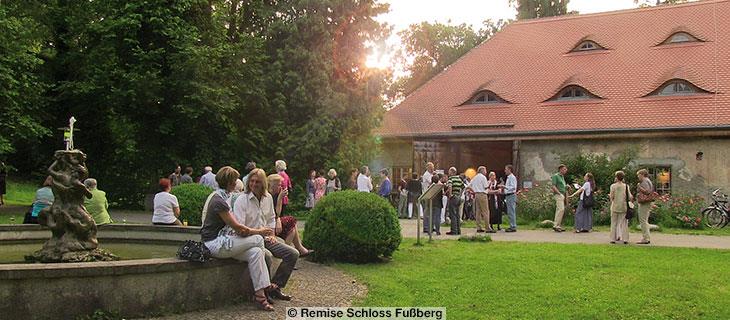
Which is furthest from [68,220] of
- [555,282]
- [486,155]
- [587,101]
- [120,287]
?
[486,155]

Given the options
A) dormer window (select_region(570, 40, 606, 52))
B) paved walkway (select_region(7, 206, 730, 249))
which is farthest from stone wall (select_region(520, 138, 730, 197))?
paved walkway (select_region(7, 206, 730, 249))

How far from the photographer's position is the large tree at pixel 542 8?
44.0 metres

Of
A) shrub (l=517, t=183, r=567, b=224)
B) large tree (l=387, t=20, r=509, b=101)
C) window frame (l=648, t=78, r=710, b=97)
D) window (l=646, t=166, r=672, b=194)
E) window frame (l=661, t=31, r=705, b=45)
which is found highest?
large tree (l=387, t=20, r=509, b=101)

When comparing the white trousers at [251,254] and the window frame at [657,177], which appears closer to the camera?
the white trousers at [251,254]

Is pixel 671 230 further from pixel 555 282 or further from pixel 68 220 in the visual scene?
pixel 68 220

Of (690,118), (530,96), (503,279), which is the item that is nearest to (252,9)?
(530,96)

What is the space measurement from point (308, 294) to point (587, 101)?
20786mm

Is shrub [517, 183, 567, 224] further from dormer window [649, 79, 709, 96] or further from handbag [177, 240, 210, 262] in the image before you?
handbag [177, 240, 210, 262]

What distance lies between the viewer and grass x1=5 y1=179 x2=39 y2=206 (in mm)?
29397

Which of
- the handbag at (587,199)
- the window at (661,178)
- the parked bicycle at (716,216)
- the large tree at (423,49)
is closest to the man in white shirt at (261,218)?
the handbag at (587,199)

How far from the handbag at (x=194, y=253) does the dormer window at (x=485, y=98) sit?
22.6 m

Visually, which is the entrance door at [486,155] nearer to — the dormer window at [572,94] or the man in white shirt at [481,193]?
the dormer window at [572,94]

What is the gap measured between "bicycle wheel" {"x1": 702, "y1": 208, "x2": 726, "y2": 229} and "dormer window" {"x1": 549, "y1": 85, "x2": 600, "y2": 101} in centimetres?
802

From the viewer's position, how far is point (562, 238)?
16656 mm
